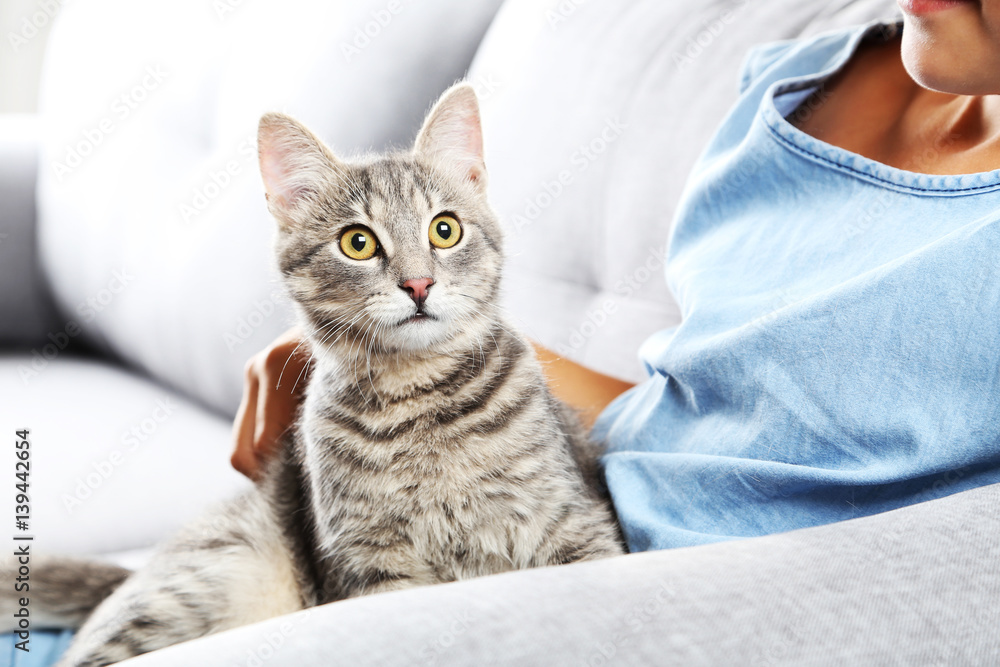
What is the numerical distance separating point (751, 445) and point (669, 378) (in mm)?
185

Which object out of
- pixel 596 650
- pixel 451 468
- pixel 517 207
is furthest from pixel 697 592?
pixel 517 207

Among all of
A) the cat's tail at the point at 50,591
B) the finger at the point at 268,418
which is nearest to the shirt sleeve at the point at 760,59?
the finger at the point at 268,418

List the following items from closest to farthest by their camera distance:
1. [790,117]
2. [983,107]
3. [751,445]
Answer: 1. [751,445]
2. [983,107]
3. [790,117]

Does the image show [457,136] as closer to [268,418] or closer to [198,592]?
[268,418]

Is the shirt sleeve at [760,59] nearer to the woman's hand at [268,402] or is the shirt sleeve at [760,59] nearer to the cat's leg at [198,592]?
the woman's hand at [268,402]

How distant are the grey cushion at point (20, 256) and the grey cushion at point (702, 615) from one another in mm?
1991

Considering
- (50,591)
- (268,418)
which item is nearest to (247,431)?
(268,418)

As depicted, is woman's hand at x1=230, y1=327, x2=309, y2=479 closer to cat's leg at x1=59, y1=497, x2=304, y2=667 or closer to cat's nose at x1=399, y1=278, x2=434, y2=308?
cat's leg at x1=59, y1=497, x2=304, y2=667

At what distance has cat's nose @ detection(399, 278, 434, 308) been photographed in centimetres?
80

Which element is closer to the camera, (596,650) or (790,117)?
(596,650)

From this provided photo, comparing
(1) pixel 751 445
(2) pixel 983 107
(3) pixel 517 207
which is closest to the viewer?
(1) pixel 751 445

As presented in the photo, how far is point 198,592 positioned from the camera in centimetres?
90

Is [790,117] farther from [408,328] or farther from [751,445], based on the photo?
[408,328]

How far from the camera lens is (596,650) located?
406mm
